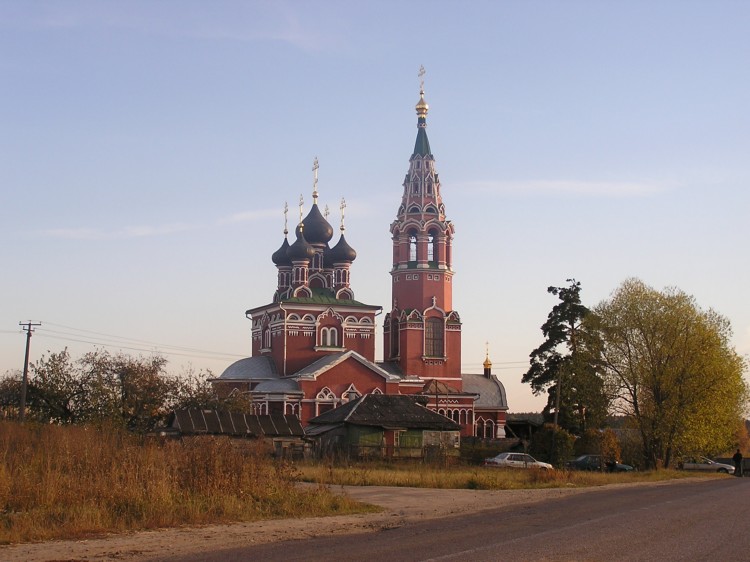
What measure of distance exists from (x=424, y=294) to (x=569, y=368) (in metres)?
14.7

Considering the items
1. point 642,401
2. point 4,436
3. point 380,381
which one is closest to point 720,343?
point 642,401

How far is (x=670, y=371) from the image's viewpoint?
45.8 m

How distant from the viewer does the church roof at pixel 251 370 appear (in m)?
66.9

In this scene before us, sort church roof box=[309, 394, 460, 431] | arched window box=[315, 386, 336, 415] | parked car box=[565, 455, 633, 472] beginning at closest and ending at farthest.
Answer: parked car box=[565, 455, 633, 472] → church roof box=[309, 394, 460, 431] → arched window box=[315, 386, 336, 415]

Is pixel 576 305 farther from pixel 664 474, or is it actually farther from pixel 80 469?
pixel 80 469

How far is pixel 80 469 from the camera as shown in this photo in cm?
1777

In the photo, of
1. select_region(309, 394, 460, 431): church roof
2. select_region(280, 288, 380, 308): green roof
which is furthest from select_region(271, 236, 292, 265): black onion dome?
select_region(309, 394, 460, 431): church roof

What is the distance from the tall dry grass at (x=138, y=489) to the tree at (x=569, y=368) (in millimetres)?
29497

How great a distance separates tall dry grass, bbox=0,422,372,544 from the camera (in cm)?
1577

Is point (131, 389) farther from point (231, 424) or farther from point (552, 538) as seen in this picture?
point (552, 538)

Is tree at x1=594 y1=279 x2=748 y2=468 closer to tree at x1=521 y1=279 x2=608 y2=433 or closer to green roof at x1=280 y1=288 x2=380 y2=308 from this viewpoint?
tree at x1=521 y1=279 x2=608 y2=433

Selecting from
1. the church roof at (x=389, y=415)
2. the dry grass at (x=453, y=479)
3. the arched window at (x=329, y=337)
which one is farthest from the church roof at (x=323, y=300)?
the dry grass at (x=453, y=479)

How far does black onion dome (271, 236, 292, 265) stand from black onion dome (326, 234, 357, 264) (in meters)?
3.16

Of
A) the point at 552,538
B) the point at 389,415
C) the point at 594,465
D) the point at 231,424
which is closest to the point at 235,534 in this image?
the point at 552,538
